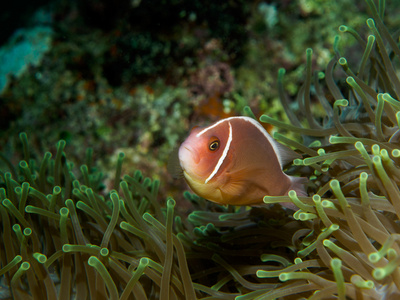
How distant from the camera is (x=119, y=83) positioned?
122 inches

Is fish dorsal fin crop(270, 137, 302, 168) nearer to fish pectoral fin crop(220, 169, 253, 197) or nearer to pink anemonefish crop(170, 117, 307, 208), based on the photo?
pink anemonefish crop(170, 117, 307, 208)

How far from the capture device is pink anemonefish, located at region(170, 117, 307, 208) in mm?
1117

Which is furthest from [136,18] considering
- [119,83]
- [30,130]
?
[30,130]

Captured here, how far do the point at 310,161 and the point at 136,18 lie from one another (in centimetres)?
240

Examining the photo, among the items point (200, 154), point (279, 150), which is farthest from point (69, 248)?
point (279, 150)

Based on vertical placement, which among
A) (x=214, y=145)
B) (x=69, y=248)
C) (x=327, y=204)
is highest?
(x=214, y=145)

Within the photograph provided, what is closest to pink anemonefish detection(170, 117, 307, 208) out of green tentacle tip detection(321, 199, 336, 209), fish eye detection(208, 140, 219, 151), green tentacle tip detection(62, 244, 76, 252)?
fish eye detection(208, 140, 219, 151)

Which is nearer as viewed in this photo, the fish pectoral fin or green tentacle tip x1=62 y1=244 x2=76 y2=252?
the fish pectoral fin

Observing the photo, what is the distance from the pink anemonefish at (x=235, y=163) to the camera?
1.12m

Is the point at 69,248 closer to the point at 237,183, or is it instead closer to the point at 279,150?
the point at 237,183

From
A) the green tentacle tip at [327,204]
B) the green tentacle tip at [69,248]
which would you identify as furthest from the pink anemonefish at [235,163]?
the green tentacle tip at [69,248]

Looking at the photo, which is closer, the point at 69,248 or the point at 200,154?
the point at 200,154

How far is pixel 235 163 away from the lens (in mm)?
1204

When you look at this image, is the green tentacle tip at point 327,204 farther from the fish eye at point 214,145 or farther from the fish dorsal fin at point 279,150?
the fish eye at point 214,145
